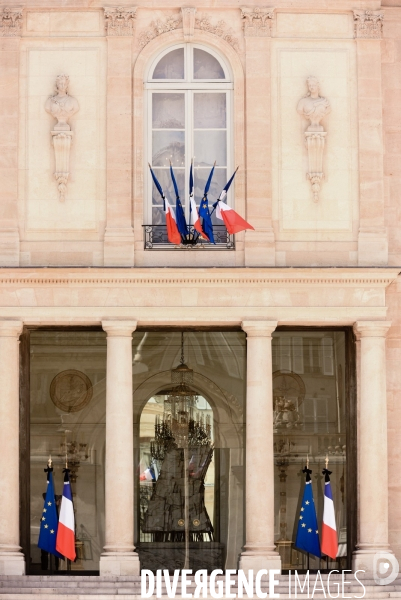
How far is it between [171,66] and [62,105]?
7.60 ft

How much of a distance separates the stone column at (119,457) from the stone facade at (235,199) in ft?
0.13

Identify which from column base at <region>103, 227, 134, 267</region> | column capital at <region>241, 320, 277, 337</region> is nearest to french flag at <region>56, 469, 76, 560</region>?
column base at <region>103, 227, 134, 267</region>

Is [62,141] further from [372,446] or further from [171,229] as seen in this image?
[372,446]

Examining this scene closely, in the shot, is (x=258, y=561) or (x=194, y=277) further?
(x=194, y=277)

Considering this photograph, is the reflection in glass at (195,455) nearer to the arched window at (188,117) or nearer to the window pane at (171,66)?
the arched window at (188,117)

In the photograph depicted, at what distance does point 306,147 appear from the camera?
32.4 m

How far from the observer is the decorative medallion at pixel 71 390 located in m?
33.4

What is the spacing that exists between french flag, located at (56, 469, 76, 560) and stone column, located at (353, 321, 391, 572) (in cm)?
530

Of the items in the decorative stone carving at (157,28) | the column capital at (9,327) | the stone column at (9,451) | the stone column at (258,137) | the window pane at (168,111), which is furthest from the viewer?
the window pane at (168,111)

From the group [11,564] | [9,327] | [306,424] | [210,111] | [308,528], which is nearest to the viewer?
[11,564]

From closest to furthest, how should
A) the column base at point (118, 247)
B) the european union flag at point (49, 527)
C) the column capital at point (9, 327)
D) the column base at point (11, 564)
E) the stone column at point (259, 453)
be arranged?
the column base at point (11, 564), the stone column at point (259, 453), the column capital at point (9, 327), the column base at point (118, 247), the european union flag at point (49, 527)

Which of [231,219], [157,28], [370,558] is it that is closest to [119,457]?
[231,219]

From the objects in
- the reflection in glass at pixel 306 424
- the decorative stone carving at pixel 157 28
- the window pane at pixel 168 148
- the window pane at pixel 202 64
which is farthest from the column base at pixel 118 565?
the decorative stone carving at pixel 157 28

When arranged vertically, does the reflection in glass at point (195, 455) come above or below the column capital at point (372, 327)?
below
